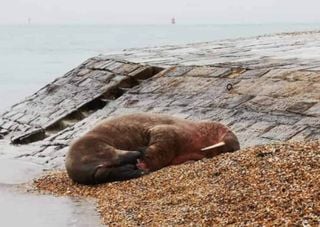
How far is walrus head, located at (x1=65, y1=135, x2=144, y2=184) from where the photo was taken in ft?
33.3

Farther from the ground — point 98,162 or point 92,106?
point 98,162

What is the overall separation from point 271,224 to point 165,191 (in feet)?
7.46

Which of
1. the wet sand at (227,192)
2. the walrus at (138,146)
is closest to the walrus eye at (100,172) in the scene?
the walrus at (138,146)

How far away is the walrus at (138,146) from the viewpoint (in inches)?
402

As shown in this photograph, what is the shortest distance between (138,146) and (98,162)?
2.24ft

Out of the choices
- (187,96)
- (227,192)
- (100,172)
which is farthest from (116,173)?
(187,96)

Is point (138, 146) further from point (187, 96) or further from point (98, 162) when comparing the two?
point (187, 96)

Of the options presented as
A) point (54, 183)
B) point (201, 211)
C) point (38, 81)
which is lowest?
point (38, 81)

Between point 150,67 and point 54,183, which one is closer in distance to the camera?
point 54,183

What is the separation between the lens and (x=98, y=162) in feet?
33.6

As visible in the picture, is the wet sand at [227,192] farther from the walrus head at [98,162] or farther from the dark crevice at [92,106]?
the dark crevice at [92,106]

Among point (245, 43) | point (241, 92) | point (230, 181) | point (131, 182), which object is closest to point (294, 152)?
point (230, 181)

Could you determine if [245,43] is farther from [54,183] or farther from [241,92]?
[54,183]

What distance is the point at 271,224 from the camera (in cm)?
663
